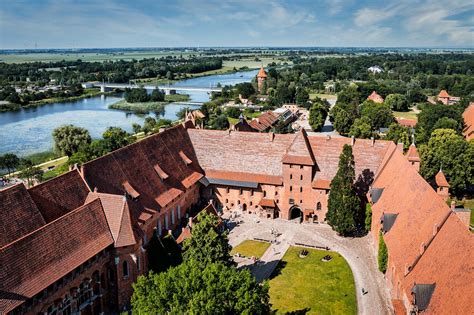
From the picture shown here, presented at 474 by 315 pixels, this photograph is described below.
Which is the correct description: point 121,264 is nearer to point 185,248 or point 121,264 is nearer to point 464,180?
point 185,248

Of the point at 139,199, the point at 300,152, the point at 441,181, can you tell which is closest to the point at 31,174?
the point at 139,199

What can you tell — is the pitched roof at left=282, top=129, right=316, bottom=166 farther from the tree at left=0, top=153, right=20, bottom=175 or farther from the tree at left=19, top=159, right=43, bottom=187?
the tree at left=0, top=153, right=20, bottom=175

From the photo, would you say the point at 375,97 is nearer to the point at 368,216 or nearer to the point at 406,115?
the point at 406,115

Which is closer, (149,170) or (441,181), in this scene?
(149,170)

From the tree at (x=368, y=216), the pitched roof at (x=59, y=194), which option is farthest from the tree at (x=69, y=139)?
the tree at (x=368, y=216)

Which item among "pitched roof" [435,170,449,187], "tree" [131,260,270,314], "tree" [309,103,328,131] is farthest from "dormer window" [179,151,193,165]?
"tree" [309,103,328,131]

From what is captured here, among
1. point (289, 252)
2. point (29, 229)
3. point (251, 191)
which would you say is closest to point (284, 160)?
point (251, 191)
